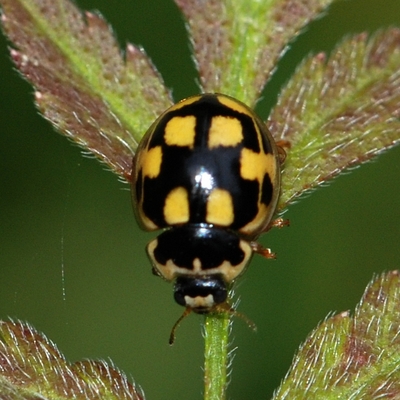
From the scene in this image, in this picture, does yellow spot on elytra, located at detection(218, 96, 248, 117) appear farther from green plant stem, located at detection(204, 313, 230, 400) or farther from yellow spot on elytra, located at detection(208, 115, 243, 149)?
green plant stem, located at detection(204, 313, 230, 400)

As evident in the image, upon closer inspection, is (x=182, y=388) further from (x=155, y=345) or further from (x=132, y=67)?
(x=132, y=67)

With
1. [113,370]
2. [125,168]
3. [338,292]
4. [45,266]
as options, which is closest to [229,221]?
[125,168]

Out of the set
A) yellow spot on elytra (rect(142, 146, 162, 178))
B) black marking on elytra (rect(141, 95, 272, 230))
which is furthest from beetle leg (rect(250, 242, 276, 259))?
yellow spot on elytra (rect(142, 146, 162, 178))

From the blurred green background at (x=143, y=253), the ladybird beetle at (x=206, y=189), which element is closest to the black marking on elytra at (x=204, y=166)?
the ladybird beetle at (x=206, y=189)

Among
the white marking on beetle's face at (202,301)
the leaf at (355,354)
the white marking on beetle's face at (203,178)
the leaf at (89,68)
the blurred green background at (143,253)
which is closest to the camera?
the leaf at (355,354)

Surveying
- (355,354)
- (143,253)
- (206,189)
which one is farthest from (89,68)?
(143,253)

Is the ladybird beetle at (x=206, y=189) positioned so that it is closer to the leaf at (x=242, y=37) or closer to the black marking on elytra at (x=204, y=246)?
the black marking on elytra at (x=204, y=246)

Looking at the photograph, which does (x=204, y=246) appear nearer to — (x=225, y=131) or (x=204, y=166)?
(x=204, y=166)
